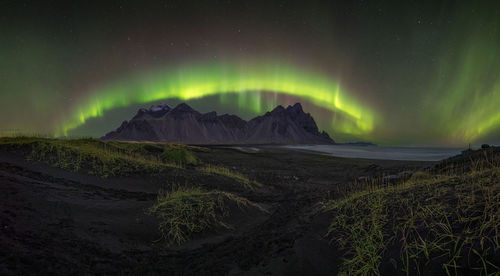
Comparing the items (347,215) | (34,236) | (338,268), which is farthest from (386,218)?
(34,236)

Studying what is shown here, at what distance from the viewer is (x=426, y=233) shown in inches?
136

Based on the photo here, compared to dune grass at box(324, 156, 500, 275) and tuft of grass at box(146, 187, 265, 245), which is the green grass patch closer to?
dune grass at box(324, 156, 500, 275)

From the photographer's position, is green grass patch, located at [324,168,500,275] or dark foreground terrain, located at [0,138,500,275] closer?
green grass patch, located at [324,168,500,275]

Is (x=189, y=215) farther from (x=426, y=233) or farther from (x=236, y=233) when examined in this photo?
(x=426, y=233)

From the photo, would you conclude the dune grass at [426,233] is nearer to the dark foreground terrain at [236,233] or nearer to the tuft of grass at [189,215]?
the dark foreground terrain at [236,233]

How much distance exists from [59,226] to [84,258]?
146cm

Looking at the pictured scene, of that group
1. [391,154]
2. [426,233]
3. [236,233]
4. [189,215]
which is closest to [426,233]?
[426,233]

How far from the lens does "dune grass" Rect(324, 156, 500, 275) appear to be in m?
2.71

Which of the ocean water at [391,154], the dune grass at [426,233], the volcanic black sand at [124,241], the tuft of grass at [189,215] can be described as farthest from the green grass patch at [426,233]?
the ocean water at [391,154]

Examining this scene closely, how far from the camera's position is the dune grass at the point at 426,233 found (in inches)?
107

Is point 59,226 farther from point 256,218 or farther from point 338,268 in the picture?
point 338,268

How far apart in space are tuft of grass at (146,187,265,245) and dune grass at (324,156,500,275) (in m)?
3.55

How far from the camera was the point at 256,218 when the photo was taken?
783 cm

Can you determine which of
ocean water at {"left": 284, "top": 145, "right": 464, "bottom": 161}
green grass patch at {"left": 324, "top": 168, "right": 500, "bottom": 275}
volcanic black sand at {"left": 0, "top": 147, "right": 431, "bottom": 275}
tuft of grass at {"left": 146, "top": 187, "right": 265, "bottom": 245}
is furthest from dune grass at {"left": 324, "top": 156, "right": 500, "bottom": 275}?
ocean water at {"left": 284, "top": 145, "right": 464, "bottom": 161}
